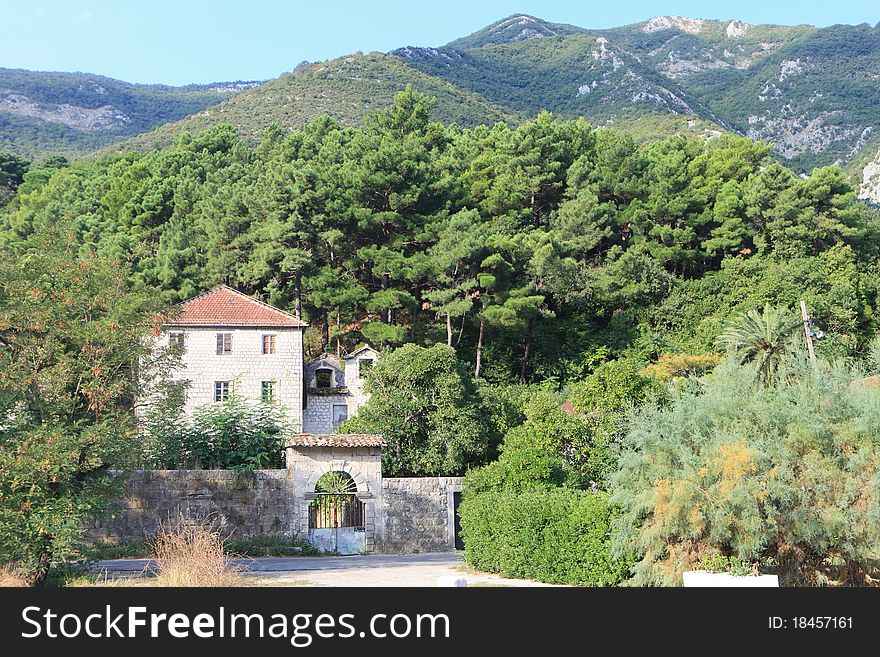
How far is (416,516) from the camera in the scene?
84.9 feet

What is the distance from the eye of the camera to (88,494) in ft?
54.7

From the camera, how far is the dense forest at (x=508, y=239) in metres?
45.3

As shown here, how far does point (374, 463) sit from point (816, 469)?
13.1 meters

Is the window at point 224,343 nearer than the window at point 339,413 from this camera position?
Yes

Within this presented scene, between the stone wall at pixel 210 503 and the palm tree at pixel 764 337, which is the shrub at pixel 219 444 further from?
the palm tree at pixel 764 337

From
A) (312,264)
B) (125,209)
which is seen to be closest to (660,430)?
(312,264)

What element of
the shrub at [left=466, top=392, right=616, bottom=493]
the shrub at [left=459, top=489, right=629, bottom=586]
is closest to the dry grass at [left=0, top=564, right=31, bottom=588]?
the shrub at [left=459, top=489, right=629, bottom=586]

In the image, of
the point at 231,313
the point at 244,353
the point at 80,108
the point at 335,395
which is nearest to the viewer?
the point at 244,353

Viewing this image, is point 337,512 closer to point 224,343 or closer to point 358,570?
point 358,570

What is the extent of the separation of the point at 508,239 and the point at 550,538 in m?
29.6

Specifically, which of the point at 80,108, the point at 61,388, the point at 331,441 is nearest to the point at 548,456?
the point at 331,441

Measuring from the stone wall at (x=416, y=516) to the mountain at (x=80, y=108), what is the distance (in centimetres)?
11885

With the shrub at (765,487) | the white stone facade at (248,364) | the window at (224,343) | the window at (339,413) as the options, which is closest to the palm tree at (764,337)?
the window at (339,413)

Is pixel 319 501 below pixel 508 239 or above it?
below
